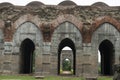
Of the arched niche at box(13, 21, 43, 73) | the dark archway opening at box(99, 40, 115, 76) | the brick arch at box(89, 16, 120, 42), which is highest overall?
the brick arch at box(89, 16, 120, 42)

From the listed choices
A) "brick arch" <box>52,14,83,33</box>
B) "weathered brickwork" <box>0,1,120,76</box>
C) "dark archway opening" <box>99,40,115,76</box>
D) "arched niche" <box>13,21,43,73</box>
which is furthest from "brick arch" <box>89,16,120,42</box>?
"arched niche" <box>13,21,43,73</box>

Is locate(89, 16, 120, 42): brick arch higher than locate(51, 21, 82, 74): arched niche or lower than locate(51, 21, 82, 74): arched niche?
higher

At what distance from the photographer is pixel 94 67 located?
17641 millimetres

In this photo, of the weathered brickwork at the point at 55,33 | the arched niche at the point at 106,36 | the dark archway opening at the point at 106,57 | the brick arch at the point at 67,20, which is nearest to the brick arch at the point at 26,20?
the weathered brickwork at the point at 55,33

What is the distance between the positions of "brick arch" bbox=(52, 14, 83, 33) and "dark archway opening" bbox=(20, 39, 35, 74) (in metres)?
2.40

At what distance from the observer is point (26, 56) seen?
20.6m

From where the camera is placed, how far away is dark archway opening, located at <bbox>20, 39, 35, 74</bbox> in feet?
62.1

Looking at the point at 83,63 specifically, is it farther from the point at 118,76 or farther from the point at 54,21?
the point at 118,76

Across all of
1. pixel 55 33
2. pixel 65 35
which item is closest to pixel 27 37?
pixel 55 33

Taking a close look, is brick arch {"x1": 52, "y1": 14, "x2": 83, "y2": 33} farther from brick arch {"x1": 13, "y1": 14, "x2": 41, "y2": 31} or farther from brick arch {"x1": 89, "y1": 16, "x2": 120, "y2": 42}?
brick arch {"x1": 13, "y1": 14, "x2": 41, "y2": 31}

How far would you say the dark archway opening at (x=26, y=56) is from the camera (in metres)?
18.9

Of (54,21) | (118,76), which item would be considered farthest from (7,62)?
(118,76)

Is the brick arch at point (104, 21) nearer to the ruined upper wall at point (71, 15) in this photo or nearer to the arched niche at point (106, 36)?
the ruined upper wall at point (71, 15)

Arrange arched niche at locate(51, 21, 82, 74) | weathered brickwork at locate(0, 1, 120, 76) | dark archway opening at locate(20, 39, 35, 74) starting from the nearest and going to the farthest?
1. weathered brickwork at locate(0, 1, 120, 76)
2. arched niche at locate(51, 21, 82, 74)
3. dark archway opening at locate(20, 39, 35, 74)
